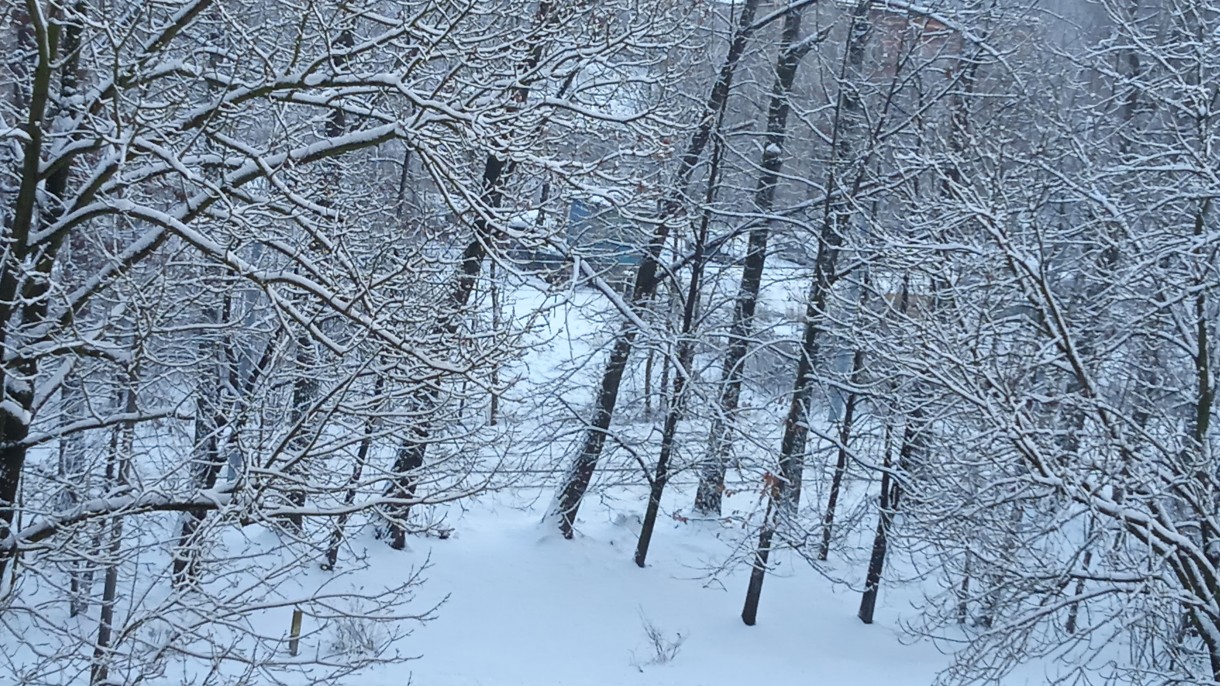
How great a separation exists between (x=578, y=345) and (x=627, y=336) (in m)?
5.43

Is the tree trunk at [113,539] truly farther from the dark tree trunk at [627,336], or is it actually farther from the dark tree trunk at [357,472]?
the dark tree trunk at [627,336]

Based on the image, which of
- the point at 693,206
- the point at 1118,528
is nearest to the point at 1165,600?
the point at 1118,528

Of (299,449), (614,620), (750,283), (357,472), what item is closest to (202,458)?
(357,472)

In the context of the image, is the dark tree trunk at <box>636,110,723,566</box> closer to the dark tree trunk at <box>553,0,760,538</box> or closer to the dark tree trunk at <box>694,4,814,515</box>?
the dark tree trunk at <box>553,0,760,538</box>

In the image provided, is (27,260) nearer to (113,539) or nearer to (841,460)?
(113,539)

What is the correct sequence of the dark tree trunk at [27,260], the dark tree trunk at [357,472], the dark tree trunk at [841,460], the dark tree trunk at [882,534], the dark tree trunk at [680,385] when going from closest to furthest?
the dark tree trunk at [27,260] → the dark tree trunk at [357,472] → the dark tree trunk at [882,534] → the dark tree trunk at [841,460] → the dark tree trunk at [680,385]

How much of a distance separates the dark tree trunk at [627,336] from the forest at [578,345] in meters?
0.08

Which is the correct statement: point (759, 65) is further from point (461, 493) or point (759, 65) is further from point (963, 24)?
point (461, 493)

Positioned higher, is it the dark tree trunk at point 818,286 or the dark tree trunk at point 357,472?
the dark tree trunk at point 818,286

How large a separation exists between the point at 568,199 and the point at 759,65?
7.78 metres

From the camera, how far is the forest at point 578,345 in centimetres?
614

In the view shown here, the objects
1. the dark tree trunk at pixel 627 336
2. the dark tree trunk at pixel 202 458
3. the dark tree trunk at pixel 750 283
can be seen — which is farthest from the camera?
the dark tree trunk at pixel 627 336

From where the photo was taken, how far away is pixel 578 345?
2109cm

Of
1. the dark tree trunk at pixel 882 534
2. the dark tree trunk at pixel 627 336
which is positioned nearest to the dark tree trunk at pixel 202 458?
the dark tree trunk at pixel 627 336
